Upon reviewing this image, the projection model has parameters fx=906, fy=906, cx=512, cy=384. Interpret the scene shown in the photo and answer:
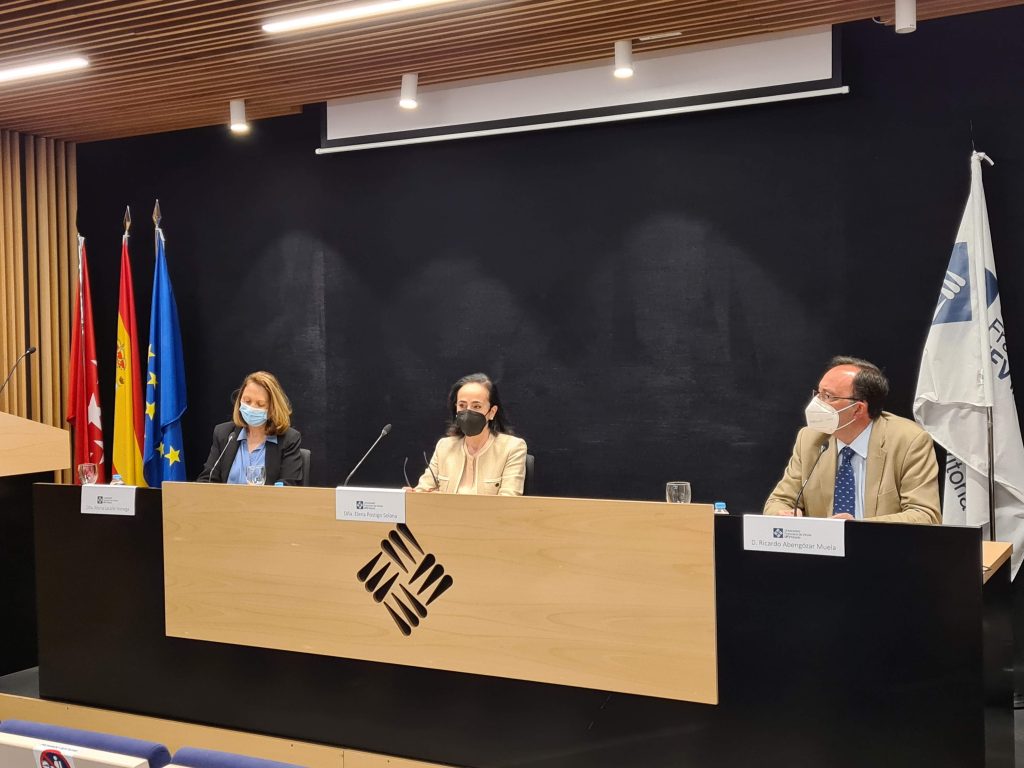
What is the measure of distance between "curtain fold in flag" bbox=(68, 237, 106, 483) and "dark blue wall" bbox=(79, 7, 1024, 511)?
44 cm

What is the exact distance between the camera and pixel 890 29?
4.16 meters

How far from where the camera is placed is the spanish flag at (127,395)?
18.0ft

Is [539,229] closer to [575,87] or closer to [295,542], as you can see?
[575,87]

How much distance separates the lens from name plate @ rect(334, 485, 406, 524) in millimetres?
2574

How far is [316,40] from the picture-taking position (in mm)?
4055

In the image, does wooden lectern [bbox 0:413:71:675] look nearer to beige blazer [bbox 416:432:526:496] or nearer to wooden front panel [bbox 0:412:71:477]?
wooden front panel [bbox 0:412:71:477]

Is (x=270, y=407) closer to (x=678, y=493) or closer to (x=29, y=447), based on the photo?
(x=29, y=447)

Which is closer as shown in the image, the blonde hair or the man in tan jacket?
the man in tan jacket

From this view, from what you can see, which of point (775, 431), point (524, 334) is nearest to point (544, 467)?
point (524, 334)

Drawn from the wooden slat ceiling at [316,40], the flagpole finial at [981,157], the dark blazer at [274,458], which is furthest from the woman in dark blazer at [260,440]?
the flagpole finial at [981,157]

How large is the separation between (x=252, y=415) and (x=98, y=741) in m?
2.28

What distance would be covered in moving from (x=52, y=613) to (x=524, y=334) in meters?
2.65

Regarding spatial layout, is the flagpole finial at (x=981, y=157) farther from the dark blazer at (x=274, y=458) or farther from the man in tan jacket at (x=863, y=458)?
the dark blazer at (x=274, y=458)

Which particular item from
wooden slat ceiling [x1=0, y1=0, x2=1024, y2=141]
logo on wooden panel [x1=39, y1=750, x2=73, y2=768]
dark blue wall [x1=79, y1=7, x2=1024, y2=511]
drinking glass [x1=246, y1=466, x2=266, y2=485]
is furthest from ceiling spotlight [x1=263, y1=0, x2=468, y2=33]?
logo on wooden panel [x1=39, y1=750, x2=73, y2=768]
